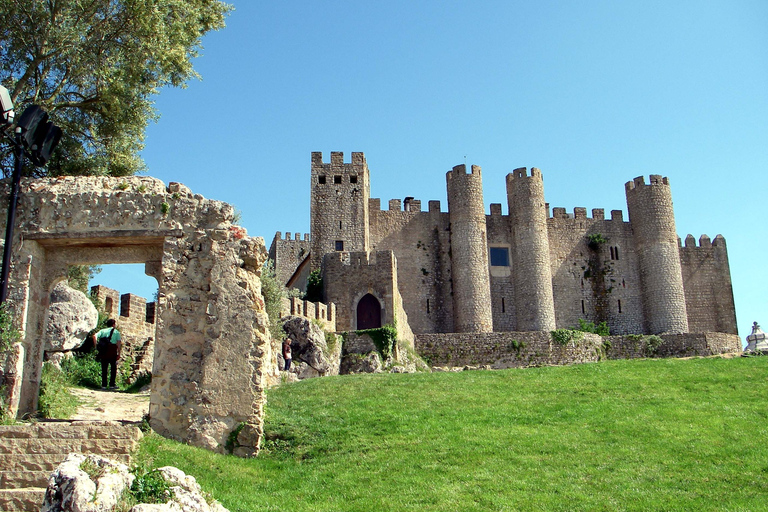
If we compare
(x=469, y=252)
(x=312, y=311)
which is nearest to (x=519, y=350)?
(x=469, y=252)

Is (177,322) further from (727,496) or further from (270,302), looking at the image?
(270,302)

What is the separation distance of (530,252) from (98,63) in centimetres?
2854

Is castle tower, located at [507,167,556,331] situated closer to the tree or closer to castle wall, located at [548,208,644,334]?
castle wall, located at [548,208,644,334]

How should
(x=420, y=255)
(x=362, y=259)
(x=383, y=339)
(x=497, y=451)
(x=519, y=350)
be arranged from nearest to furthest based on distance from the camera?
(x=497, y=451), (x=383, y=339), (x=519, y=350), (x=362, y=259), (x=420, y=255)

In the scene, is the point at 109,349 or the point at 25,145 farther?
the point at 109,349

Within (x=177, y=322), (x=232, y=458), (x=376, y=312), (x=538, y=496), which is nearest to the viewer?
(x=538, y=496)

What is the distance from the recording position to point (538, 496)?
9.43 meters

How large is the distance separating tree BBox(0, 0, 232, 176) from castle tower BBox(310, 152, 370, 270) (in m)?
18.7

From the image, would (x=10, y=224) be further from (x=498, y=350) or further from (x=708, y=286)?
(x=708, y=286)

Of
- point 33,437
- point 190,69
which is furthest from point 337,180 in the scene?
point 33,437

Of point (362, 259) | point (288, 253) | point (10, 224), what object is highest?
point (288, 253)

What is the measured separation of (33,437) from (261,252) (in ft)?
14.9

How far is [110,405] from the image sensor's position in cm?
1442

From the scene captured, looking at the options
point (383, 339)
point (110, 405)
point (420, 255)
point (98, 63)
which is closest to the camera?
point (110, 405)
